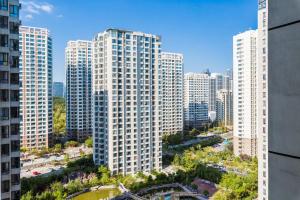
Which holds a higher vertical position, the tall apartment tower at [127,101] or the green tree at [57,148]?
the tall apartment tower at [127,101]

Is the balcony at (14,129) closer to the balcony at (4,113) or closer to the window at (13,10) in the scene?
the balcony at (4,113)

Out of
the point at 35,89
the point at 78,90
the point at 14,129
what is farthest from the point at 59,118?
the point at 14,129

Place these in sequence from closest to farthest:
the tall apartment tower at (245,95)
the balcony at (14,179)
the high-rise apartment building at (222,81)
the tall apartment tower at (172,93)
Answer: the balcony at (14,179), the tall apartment tower at (245,95), the tall apartment tower at (172,93), the high-rise apartment building at (222,81)

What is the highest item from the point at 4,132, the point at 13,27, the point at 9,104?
the point at 13,27

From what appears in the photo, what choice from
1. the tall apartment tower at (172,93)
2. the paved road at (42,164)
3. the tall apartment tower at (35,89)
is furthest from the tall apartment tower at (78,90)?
the tall apartment tower at (172,93)

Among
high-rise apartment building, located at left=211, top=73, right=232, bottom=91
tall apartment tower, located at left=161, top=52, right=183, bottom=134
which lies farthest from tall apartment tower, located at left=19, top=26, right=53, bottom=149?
high-rise apartment building, located at left=211, top=73, right=232, bottom=91

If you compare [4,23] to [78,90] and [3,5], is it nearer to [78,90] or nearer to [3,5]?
[3,5]

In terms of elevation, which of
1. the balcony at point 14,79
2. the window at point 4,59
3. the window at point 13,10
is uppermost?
the window at point 13,10

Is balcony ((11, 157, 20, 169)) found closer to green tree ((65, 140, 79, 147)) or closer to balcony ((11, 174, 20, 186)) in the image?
balcony ((11, 174, 20, 186))
